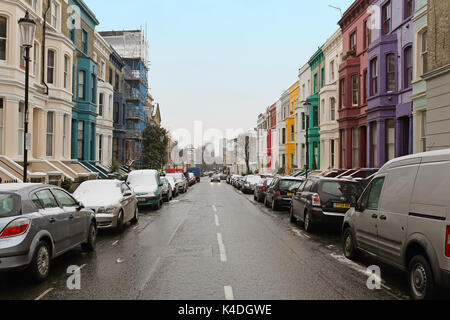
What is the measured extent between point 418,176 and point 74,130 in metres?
26.5

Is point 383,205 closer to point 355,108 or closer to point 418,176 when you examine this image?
point 418,176

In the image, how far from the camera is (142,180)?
20281 mm

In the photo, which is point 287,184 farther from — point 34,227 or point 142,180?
point 34,227

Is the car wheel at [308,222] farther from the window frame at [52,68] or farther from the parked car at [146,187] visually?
the window frame at [52,68]

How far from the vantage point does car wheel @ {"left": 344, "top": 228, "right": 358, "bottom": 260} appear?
8.52m

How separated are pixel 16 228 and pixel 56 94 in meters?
19.4

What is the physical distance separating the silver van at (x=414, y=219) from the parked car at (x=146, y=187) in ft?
41.3

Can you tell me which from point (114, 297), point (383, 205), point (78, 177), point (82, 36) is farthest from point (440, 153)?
point (82, 36)

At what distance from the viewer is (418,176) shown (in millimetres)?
6027

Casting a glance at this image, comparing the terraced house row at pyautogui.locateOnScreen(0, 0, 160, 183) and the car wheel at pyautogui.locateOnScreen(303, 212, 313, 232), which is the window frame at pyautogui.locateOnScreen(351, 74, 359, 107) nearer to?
the car wheel at pyautogui.locateOnScreen(303, 212, 313, 232)

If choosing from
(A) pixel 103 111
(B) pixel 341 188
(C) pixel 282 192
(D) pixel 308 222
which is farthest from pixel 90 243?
(A) pixel 103 111

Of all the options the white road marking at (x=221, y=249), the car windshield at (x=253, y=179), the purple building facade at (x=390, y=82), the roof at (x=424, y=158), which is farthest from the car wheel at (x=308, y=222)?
the car windshield at (x=253, y=179)

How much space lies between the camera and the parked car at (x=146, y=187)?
1894 centimetres

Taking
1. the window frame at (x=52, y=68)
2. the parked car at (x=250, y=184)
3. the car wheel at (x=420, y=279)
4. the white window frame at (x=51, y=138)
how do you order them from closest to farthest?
the car wheel at (x=420, y=279)
the window frame at (x=52, y=68)
the white window frame at (x=51, y=138)
the parked car at (x=250, y=184)
